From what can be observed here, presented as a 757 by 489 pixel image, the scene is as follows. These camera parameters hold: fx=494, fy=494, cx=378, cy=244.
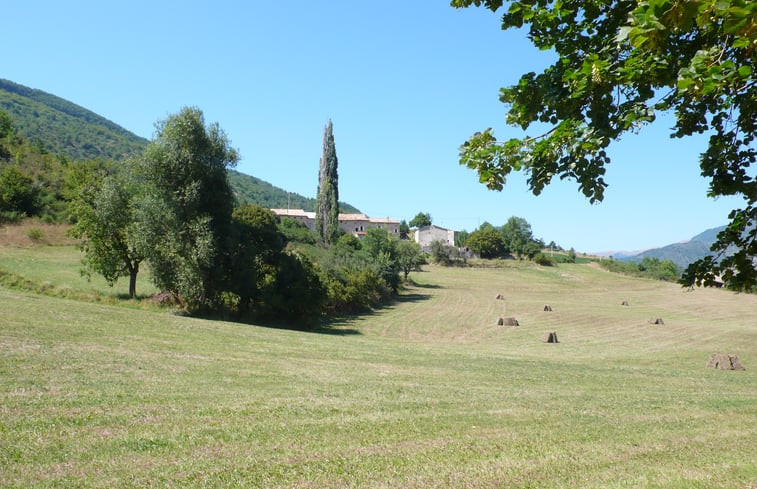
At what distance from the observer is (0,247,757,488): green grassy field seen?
233 inches

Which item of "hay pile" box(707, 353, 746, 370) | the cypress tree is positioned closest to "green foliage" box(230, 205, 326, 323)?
"hay pile" box(707, 353, 746, 370)

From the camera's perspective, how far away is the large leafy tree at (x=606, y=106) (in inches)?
163

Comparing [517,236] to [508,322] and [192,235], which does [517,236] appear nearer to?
[508,322]

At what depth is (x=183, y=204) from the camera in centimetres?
2959

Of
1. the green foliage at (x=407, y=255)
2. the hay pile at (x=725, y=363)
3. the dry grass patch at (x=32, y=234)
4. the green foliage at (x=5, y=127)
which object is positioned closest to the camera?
the hay pile at (x=725, y=363)

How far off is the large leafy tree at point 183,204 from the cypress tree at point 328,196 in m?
57.5

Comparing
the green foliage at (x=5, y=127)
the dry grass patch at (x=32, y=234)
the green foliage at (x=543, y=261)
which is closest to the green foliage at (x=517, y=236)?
the green foliage at (x=543, y=261)

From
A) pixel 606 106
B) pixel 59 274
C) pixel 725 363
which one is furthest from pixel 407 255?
pixel 606 106

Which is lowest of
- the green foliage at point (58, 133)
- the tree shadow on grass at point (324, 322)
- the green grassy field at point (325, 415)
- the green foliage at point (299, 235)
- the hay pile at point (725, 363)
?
A: the tree shadow on grass at point (324, 322)

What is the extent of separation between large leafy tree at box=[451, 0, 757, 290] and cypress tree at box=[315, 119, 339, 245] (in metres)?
83.3

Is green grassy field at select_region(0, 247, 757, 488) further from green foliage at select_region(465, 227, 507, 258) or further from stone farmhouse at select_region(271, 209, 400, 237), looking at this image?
stone farmhouse at select_region(271, 209, 400, 237)

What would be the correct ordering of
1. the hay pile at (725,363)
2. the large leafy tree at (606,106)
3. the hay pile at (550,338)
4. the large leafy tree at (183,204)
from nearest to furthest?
the large leafy tree at (606,106) < the hay pile at (725,363) < the large leafy tree at (183,204) < the hay pile at (550,338)

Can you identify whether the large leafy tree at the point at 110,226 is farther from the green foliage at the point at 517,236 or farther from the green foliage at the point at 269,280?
the green foliage at the point at 517,236

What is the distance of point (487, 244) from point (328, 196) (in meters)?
48.5
